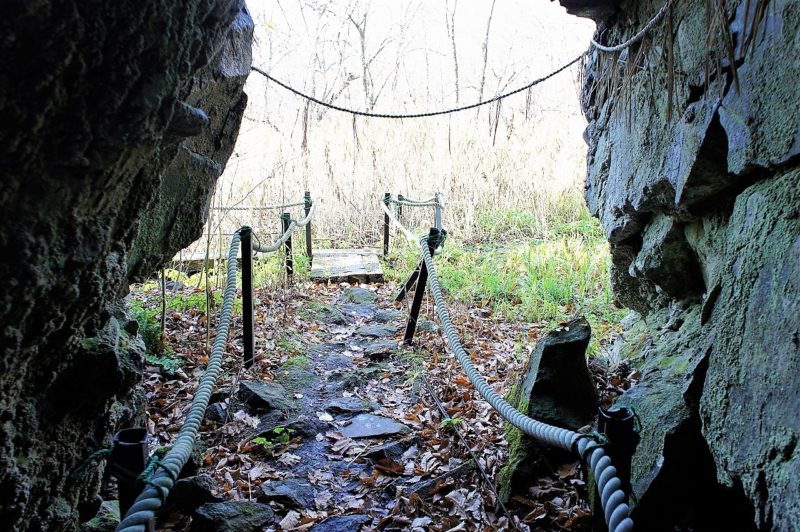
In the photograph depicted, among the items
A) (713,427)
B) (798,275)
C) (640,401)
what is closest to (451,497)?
(640,401)

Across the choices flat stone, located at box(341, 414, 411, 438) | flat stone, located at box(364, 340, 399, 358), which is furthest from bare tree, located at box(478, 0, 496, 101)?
flat stone, located at box(341, 414, 411, 438)

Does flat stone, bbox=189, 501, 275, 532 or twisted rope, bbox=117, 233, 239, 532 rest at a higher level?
twisted rope, bbox=117, 233, 239, 532

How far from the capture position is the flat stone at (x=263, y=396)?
3.87 m

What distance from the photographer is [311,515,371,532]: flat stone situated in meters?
2.63

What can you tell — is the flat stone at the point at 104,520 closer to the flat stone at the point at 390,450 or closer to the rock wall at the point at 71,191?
the rock wall at the point at 71,191

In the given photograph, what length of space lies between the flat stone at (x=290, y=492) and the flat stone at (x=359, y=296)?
12.8 feet

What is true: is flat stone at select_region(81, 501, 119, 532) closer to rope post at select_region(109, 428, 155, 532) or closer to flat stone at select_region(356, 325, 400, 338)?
rope post at select_region(109, 428, 155, 532)

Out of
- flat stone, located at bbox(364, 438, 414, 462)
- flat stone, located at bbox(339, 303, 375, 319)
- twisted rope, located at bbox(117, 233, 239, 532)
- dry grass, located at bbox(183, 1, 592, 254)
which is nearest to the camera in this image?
twisted rope, located at bbox(117, 233, 239, 532)

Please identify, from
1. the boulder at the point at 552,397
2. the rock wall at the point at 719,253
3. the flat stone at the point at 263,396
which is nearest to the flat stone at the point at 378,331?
the flat stone at the point at 263,396

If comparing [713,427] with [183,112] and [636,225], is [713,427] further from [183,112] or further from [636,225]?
[183,112]

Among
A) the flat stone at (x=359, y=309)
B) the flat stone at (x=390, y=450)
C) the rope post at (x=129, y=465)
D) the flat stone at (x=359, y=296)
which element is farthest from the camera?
the flat stone at (x=359, y=296)

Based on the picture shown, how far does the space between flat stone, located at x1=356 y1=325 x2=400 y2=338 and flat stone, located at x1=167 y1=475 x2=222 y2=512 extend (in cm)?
299

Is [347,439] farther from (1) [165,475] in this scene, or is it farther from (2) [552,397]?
(1) [165,475]

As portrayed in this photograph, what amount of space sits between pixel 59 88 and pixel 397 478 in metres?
2.55
